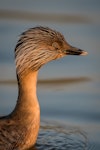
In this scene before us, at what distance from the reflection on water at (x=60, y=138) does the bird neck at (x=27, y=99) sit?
528mm

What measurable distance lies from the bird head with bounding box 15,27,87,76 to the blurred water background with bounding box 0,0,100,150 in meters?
1.20

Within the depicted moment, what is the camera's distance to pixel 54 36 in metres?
12.5

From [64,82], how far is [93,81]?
50 cm

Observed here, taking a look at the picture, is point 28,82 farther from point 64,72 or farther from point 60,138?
point 64,72

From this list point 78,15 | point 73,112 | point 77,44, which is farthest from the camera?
point 78,15

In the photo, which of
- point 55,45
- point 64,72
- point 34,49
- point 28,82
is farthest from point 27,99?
point 64,72

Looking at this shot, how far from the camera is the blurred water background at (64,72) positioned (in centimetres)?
1332

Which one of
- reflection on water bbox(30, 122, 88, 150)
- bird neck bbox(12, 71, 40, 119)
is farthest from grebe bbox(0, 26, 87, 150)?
reflection on water bbox(30, 122, 88, 150)

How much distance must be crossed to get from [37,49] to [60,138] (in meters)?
1.43

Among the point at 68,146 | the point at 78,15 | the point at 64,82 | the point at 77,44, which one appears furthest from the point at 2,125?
the point at 78,15

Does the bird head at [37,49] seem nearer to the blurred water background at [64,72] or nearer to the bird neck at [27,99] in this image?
the bird neck at [27,99]

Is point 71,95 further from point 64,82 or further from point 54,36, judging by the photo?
point 54,36

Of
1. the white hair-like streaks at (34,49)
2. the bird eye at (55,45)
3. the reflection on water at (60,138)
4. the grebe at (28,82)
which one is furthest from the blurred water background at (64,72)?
the bird eye at (55,45)

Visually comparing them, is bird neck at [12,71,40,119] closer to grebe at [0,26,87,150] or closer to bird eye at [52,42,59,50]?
grebe at [0,26,87,150]
